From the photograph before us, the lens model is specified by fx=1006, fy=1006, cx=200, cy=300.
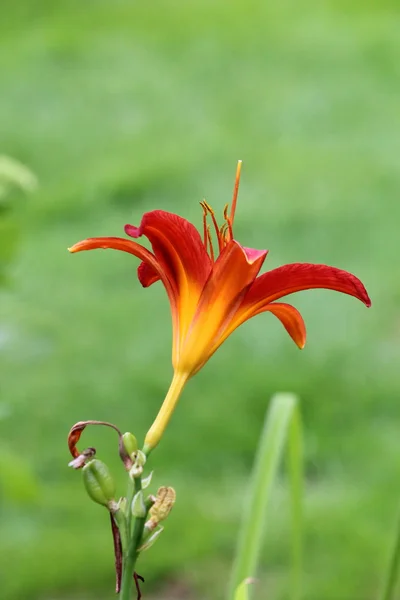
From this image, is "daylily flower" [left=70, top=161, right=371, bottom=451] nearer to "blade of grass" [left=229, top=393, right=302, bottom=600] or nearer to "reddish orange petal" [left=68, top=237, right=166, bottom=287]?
"reddish orange petal" [left=68, top=237, right=166, bottom=287]

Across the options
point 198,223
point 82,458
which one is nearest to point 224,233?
point 82,458

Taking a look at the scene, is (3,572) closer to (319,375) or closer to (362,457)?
→ (362,457)

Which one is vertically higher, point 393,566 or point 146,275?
point 146,275

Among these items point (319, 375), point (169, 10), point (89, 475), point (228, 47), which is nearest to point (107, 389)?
point (319, 375)

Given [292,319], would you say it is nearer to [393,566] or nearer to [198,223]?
[393,566]

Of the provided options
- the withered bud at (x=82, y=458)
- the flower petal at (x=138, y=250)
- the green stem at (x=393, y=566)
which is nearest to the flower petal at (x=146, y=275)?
the flower petal at (x=138, y=250)

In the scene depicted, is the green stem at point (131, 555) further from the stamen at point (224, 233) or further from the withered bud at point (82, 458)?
the stamen at point (224, 233)

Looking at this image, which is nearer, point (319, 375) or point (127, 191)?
point (319, 375)

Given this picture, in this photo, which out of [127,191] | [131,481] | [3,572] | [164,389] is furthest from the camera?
[127,191]
